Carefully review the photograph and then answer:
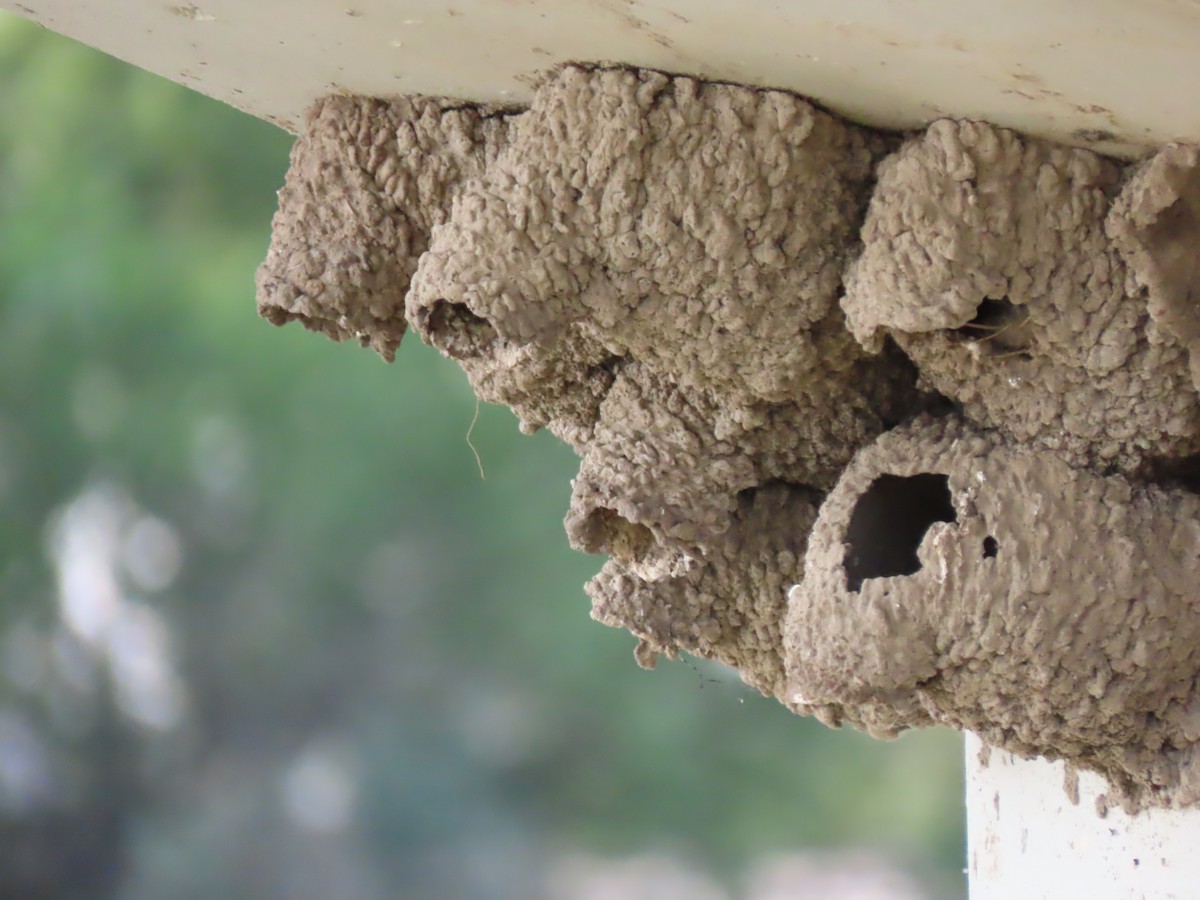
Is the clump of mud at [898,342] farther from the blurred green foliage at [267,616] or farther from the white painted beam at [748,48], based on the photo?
the blurred green foliage at [267,616]

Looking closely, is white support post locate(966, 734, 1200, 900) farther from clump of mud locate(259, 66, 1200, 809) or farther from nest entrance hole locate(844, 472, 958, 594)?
nest entrance hole locate(844, 472, 958, 594)

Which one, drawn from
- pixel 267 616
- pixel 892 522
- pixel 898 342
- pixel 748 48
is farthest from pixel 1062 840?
pixel 267 616

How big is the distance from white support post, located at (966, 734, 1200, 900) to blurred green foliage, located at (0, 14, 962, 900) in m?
5.57

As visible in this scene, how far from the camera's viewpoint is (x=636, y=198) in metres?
2.10

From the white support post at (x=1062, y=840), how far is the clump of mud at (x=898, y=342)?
0.32 feet

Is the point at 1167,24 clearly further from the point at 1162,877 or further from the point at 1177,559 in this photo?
the point at 1162,877

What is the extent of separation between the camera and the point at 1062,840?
2.53 meters

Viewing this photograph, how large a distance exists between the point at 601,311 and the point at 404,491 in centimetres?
647

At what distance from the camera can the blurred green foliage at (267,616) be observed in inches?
333

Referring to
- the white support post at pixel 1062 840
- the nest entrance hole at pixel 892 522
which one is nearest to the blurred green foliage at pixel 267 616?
the white support post at pixel 1062 840

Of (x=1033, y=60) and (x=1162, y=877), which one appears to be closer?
(x=1033, y=60)

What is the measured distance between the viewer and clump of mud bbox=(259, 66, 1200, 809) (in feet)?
6.52

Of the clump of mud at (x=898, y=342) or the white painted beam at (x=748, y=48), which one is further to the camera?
the clump of mud at (x=898, y=342)

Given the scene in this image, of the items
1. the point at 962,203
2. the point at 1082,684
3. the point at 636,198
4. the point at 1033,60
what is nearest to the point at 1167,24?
the point at 1033,60
